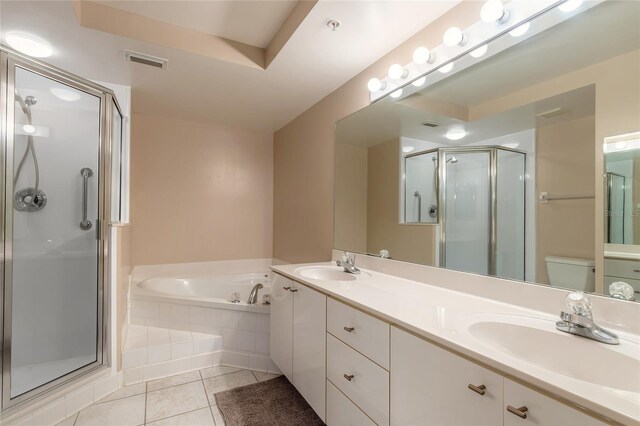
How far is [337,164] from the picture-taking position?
235cm

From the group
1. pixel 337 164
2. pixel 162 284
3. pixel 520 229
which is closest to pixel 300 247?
pixel 337 164

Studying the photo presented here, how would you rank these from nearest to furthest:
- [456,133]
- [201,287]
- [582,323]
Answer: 1. [582,323]
2. [456,133]
3. [201,287]

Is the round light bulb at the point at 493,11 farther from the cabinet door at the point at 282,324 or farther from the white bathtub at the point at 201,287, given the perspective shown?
the white bathtub at the point at 201,287

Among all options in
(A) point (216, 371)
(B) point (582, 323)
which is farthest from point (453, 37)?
(A) point (216, 371)

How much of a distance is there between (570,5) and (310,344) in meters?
1.80

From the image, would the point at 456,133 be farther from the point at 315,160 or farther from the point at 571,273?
the point at 315,160

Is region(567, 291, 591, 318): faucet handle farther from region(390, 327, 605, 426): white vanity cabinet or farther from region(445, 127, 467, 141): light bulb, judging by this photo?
region(445, 127, 467, 141): light bulb

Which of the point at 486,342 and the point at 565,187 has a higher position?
the point at 565,187

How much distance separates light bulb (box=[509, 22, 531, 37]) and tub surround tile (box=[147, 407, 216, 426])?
2.43 metres

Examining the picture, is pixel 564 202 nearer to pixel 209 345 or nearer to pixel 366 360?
pixel 366 360

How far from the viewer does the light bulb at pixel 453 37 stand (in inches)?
54.4

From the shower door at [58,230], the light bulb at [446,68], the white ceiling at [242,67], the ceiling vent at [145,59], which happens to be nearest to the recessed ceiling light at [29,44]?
the white ceiling at [242,67]

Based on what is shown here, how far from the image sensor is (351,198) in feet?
7.34

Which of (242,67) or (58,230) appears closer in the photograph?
(242,67)
